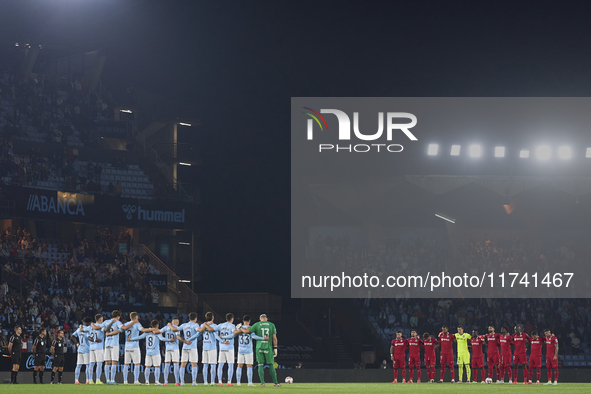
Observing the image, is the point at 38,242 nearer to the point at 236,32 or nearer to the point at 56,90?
the point at 56,90

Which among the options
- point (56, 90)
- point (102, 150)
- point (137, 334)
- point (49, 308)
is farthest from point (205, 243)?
point (137, 334)

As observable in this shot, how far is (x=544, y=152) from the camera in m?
39.8

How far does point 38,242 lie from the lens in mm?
42031

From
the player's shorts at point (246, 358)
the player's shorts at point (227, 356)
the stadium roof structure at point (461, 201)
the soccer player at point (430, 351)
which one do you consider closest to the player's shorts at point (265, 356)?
the player's shorts at point (246, 358)

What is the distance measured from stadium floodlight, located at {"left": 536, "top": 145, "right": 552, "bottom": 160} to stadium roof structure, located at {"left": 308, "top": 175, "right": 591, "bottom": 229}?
1.32m

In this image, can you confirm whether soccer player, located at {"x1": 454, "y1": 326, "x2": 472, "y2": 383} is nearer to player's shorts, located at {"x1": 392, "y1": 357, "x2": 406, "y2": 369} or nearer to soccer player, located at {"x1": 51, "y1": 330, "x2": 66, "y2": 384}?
player's shorts, located at {"x1": 392, "y1": 357, "x2": 406, "y2": 369}

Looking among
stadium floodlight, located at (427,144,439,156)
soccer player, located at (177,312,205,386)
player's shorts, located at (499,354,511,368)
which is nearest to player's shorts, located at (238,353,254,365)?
soccer player, located at (177,312,205,386)

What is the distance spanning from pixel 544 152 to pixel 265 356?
22.1 metres

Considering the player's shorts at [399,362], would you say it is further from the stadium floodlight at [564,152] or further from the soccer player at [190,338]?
the stadium floodlight at [564,152]

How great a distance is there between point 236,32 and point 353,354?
1754 cm

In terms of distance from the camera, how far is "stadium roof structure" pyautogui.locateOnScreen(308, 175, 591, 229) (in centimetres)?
3831

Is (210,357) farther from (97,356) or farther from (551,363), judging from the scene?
(551,363)

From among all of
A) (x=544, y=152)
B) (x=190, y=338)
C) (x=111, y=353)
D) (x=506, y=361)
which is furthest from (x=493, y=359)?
(x=544, y=152)

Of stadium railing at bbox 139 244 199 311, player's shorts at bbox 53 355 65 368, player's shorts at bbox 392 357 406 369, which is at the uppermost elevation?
stadium railing at bbox 139 244 199 311
